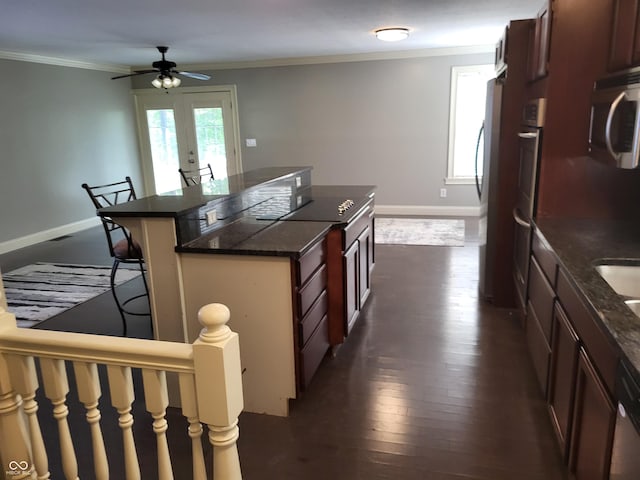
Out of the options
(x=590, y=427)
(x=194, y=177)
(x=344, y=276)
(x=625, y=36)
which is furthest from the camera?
(x=194, y=177)

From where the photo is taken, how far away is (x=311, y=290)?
7.97ft

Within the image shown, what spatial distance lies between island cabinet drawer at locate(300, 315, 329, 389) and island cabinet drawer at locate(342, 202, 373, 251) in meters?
0.46

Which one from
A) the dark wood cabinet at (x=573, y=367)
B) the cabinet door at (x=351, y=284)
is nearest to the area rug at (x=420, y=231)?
the cabinet door at (x=351, y=284)

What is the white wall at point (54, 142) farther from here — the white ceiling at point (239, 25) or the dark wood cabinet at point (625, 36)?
the dark wood cabinet at point (625, 36)

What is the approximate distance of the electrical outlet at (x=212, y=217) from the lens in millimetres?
2479

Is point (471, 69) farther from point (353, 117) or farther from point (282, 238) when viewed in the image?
point (282, 238)

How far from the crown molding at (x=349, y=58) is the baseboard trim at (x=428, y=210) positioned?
2088mm

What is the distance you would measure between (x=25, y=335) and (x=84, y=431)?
4.22 feet

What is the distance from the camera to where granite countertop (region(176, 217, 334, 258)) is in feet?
7.22

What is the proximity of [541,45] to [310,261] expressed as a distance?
1732 millimetres

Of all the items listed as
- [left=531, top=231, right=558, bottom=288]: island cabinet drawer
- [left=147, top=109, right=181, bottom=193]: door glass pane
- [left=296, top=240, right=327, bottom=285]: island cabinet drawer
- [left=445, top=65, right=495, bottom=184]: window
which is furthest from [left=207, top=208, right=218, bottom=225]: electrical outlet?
[left=147, top=109, right=181, bottom=193]: door glass pane

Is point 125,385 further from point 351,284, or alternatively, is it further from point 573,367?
point 351,284

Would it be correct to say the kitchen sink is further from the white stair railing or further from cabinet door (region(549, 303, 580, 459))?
the white stair railing

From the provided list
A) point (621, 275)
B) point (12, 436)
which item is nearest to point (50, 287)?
point (12, 436)
